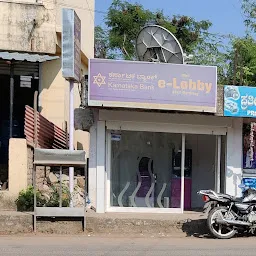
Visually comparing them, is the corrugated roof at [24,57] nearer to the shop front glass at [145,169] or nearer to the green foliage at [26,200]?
the shop front glass at [145,169]

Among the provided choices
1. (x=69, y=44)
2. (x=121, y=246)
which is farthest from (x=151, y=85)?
(x=121, y=246)

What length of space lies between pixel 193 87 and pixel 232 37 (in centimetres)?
1631

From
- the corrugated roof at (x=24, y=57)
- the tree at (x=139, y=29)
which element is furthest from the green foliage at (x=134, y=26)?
the corrugated roof at (x=24, y=57)

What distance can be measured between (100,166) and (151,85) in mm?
2601

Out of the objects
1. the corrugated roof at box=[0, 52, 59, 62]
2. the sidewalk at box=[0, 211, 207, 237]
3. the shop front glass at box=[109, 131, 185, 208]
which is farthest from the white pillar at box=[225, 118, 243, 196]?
the corrugated roof at box=[0, 52, 59, 62]

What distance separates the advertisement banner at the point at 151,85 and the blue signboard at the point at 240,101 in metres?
0.39

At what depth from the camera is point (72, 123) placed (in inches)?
478

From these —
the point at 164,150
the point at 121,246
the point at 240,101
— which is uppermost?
the point at 240,101

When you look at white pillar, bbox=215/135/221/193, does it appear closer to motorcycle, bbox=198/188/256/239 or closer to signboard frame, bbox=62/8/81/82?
motorcycle, bbox=198/188/256/239

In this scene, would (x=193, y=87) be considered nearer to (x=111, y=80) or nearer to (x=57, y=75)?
(x=111, y=80)

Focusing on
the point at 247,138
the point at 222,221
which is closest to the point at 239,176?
the point at 247,138

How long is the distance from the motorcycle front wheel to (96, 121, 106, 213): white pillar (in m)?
3.18

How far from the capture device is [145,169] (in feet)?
44.3

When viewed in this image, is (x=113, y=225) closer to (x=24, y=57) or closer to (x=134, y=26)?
(x=24, y=57)
